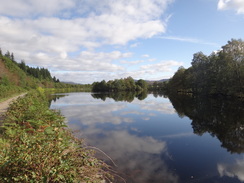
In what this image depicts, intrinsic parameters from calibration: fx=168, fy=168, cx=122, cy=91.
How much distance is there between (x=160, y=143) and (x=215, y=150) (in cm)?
264

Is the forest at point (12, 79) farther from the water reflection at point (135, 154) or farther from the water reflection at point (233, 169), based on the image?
the water reflection at point (233, 169)

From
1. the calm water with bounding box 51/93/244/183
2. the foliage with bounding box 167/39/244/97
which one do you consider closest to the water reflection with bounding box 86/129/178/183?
the calm water with bounding box 51/93/244/183

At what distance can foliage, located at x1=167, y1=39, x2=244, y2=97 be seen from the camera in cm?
3338

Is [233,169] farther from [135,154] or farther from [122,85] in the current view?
[122,85]

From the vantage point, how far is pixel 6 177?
2936mm

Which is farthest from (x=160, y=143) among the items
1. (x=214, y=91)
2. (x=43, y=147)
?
(x=214, y=91)

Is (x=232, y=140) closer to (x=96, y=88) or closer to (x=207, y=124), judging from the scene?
(x=207, y=124)

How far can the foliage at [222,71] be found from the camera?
1314 inches

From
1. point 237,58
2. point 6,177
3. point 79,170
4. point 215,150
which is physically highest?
point 237,58

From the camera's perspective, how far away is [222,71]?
36.2 m

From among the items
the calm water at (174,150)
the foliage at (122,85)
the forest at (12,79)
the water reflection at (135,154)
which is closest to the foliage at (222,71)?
the calm water at (174,150)

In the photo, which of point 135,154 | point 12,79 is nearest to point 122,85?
point 12,79

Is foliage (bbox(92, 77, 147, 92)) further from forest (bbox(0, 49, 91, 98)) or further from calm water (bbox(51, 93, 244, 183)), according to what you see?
calm water (bbox(51, 93, 244, 183))

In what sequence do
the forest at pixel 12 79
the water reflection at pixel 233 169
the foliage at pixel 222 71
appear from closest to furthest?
the water reflection at pixel 233 169 → the forest at pixel 12 79 → the foliage at pixel 222 71
